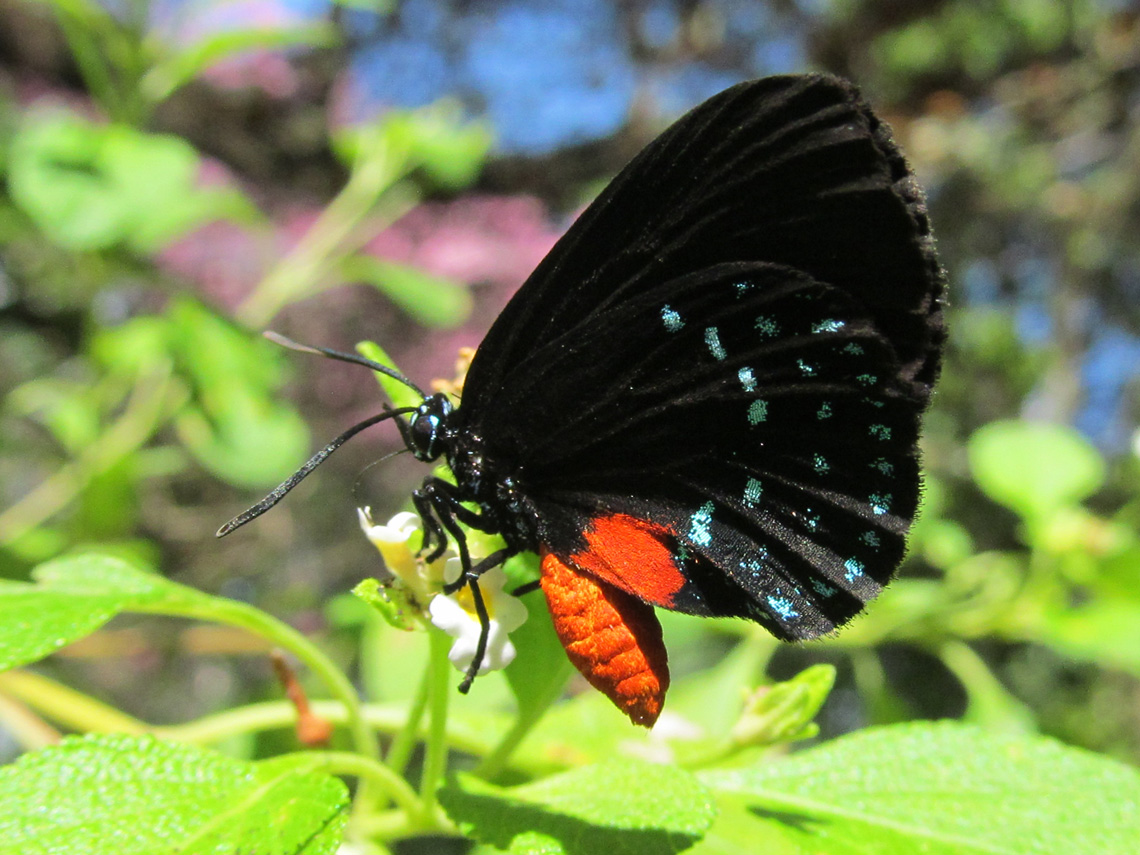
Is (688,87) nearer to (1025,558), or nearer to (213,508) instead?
(213,508)

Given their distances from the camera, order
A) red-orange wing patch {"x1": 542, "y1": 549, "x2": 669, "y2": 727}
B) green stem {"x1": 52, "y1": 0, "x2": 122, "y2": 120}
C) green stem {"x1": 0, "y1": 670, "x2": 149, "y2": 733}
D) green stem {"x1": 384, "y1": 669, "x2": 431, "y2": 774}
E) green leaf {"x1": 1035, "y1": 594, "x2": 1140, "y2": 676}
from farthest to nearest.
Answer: green stem {"x1": 52, "y1": 0, "x2": 122, "y2": 120} → green leaf {"x1": 1035, "y1": 594, "x2": 1140, "y2": 676} → green stem {"x1": 0, "y1": 670, "x2": 149, "y2": 733} → green stem {"x1": 384, "y1": 669, "x2": 431, "y2": 774} → red-orange wing patch {"x1": 542, "y1": 549, "x2": 669, "y2": 727}

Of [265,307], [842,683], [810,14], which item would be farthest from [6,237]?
[842,683]

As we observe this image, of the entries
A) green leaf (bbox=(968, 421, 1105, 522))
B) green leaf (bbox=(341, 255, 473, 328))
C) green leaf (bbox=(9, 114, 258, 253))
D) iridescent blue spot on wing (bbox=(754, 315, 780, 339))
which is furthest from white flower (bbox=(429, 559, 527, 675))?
green leaf (bbox=(341, 255, 473, 328))

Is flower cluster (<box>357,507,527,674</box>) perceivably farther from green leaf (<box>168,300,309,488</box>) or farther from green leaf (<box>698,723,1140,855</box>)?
green leaf (<box>168,300,309,488</box>)

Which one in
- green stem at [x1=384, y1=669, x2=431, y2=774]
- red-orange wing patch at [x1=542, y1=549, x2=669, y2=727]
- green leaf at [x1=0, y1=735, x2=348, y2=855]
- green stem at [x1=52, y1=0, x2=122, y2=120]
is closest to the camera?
green leaf at [x1=0, y1=735, x2=348, y2=855]

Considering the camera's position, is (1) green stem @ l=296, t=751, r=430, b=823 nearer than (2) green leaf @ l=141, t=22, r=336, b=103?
Yes

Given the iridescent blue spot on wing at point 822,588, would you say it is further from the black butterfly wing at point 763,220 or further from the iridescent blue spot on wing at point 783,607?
the black butterfly wing at point 763,220
